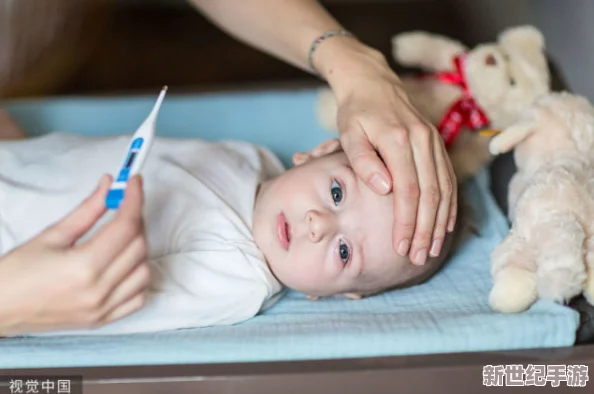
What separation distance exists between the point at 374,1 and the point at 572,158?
6.83 ft

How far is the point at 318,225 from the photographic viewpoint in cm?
113

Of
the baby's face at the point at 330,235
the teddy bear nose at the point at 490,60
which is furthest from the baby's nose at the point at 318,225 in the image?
the teddy bear nose at the point at 490,60

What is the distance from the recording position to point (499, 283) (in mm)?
1079

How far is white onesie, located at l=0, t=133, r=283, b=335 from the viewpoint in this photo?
1.14 meters

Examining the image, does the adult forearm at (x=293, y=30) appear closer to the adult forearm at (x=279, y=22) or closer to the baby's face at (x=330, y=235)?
the adult forearm at (x=279, y=22)

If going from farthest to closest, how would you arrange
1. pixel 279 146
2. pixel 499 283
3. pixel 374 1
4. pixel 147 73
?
pixel 374 1
pixel 147 73
pixel 279 146
pixel 499 283

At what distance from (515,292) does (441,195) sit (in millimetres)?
178

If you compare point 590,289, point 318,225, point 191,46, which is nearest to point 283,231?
point 318,225

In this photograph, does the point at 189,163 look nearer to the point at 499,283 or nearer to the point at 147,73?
the point at 499,283

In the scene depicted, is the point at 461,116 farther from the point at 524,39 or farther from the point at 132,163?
the point at 132,163

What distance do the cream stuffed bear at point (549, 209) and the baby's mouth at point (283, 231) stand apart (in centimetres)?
33

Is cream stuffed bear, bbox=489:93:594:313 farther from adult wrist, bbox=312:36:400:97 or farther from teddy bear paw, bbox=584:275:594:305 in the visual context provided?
adult wrist, bbox=312:36:400:97

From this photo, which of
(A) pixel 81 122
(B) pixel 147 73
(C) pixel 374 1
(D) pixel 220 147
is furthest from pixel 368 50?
(C) pixel 374 1

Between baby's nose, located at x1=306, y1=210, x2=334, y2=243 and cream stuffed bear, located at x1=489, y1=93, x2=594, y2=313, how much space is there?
0.88 ft
